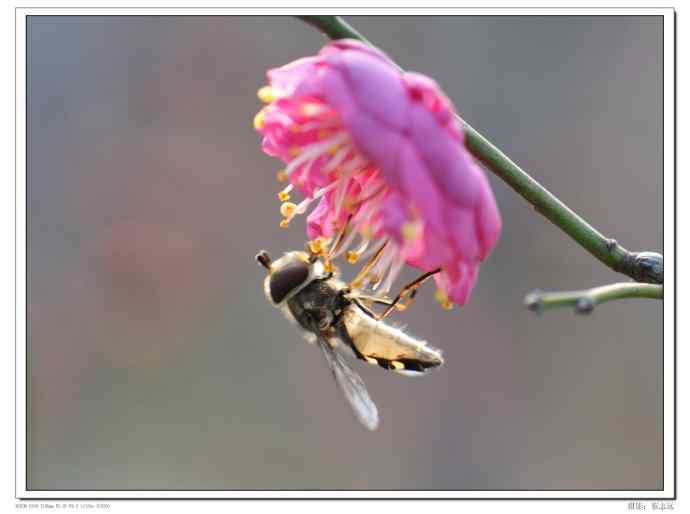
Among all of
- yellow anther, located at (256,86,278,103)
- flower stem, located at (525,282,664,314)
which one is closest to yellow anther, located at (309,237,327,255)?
yellow anther, located at (256,86,278,103)

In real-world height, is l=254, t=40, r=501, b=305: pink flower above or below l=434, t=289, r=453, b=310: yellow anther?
above

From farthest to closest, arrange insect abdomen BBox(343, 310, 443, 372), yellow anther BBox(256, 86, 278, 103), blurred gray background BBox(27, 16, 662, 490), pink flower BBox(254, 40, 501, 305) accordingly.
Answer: blurred gray background BBox(27, 16, 662, 490) → insect abdomen BBox(343, 310, 443, 372) → yellow anther BBox(256, 86, 278, 103) → pink flower BBox(254, 40, 501, 305)

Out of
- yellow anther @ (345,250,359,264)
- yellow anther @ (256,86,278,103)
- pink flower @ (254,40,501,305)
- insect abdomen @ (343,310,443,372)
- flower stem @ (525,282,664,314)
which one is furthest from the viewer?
insect abdomen @ (343,310,443,372)

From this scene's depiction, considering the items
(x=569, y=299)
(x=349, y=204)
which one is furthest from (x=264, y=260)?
(x=569, y=299)

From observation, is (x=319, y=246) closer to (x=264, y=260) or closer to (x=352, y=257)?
(x=352, y=257)

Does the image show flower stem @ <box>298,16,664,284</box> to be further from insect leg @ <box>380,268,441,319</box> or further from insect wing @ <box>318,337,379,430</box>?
insect wing @ <box>318,337,379,430</box>

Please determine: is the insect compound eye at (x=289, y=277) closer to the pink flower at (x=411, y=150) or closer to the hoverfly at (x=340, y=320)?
the hoverfly at (x=340, y=320)
